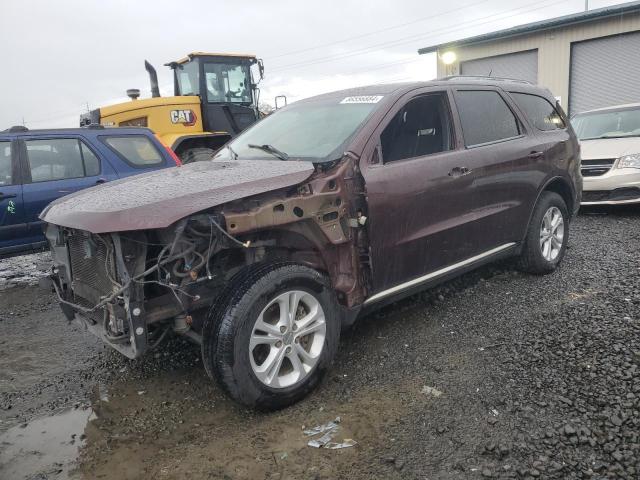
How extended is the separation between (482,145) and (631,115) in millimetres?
5848

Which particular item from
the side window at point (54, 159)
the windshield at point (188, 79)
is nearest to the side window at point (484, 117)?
the side window at point (54, 159)

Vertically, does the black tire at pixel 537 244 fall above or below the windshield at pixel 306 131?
below

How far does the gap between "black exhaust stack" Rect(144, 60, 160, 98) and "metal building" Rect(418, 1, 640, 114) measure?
9.51 metres

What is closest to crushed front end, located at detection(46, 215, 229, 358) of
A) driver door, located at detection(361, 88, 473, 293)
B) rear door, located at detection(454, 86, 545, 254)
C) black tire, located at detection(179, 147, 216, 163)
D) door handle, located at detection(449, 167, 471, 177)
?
driver door, located at detection(361, 88, 473, 293)

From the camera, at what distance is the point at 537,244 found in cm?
464

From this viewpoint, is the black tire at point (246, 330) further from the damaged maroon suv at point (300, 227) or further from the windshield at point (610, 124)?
the windshield at point (610, 124)

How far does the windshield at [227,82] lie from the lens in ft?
32.3

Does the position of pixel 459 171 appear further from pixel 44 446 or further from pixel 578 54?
pixel 578 54

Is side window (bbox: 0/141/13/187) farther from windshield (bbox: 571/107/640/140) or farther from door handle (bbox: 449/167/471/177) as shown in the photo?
windshield (bbox: 571/107/640/140)

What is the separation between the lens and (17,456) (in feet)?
8.52

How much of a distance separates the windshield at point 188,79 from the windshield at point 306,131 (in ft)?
20.0

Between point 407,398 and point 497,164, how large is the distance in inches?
83.9

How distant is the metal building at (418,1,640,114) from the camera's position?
15.2 m

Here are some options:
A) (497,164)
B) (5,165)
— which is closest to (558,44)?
(497,164)
